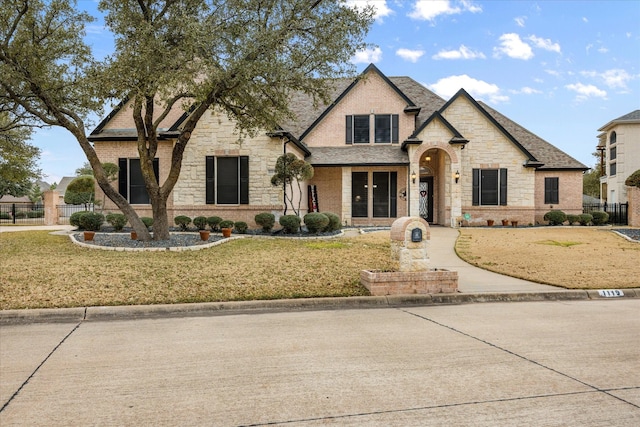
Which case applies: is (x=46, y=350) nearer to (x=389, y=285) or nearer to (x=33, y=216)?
(x=389, y=285)

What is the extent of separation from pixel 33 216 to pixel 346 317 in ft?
151

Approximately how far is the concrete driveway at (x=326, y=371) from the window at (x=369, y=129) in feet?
60.2

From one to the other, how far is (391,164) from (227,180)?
8.42 meters

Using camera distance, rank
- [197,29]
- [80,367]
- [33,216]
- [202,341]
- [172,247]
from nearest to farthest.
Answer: [80,367] < [202,341] < [197,29] < [172,247] < [33,216]

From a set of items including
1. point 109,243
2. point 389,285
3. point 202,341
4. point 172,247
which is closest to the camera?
point 202,341

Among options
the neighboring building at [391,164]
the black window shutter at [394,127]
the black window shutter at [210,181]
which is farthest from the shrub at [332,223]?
the black window shutter at [394,127]

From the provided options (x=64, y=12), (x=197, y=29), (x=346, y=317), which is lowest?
(x=346, y=317)

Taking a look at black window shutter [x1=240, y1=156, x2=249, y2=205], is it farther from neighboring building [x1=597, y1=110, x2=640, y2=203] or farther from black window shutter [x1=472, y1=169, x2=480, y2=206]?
neighboring building [x1=597, y1=110, x2=640, y2=203]

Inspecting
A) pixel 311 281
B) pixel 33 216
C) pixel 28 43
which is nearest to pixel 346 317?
pixel 311 281

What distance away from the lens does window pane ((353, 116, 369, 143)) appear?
2420cm

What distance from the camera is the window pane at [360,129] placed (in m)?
24.2

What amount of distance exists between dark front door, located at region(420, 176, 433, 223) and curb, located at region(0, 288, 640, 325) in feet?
57.0

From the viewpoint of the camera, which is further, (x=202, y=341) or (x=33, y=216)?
(x=33, y=216)

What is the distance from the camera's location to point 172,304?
7328 mm
